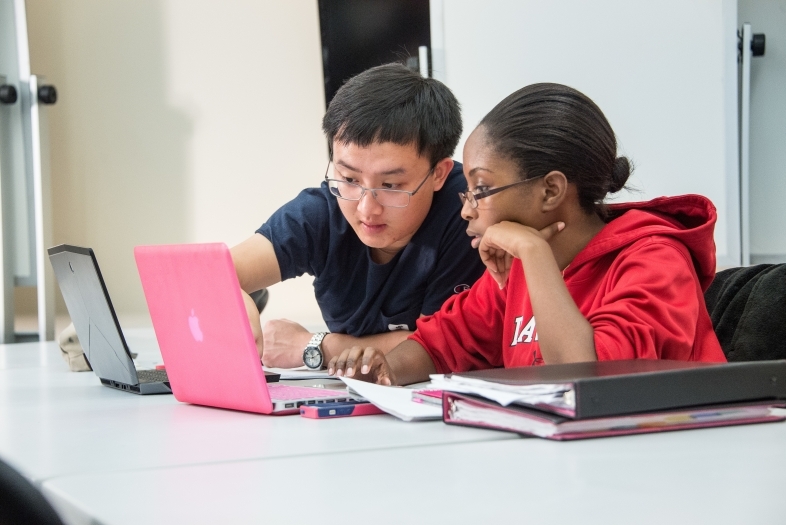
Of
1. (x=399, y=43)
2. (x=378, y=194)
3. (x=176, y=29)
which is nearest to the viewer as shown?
(x=378, y=194)

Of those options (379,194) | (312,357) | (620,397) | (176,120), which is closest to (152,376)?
(312,357)

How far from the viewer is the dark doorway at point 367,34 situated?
115 inches

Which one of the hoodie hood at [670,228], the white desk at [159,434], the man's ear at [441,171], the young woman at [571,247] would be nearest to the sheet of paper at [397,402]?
the white desk at [159,434]

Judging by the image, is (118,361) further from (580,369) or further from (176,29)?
(176,29)

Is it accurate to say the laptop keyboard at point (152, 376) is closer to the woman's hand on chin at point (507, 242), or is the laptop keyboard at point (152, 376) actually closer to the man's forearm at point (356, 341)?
the man's forearm at point (356, 341)

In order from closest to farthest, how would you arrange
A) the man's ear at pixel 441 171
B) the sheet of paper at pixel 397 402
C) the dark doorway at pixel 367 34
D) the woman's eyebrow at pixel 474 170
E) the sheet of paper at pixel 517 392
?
1. the sheet of paper at pixel 517 392
2. the sheet of paper at pixel 397 402
3. the woman's eyebrow at pixel 474 170
4. the man's ear at pixel 441 171
5. the dark doorway at pixel 367 34

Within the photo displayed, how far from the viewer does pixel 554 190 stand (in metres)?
1.24

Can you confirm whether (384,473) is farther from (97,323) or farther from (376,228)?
(376,228)

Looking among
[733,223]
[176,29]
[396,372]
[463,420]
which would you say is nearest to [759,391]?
[463,420]

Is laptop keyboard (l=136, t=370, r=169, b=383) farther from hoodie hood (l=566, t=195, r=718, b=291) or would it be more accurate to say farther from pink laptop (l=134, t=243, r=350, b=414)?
hoodie hood (l=566, t=195, r=718, b=291)

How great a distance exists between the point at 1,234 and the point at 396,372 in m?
2.38

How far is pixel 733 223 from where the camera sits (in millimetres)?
2500

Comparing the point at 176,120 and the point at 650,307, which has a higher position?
the point at 176,120

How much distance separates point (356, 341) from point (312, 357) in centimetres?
9
